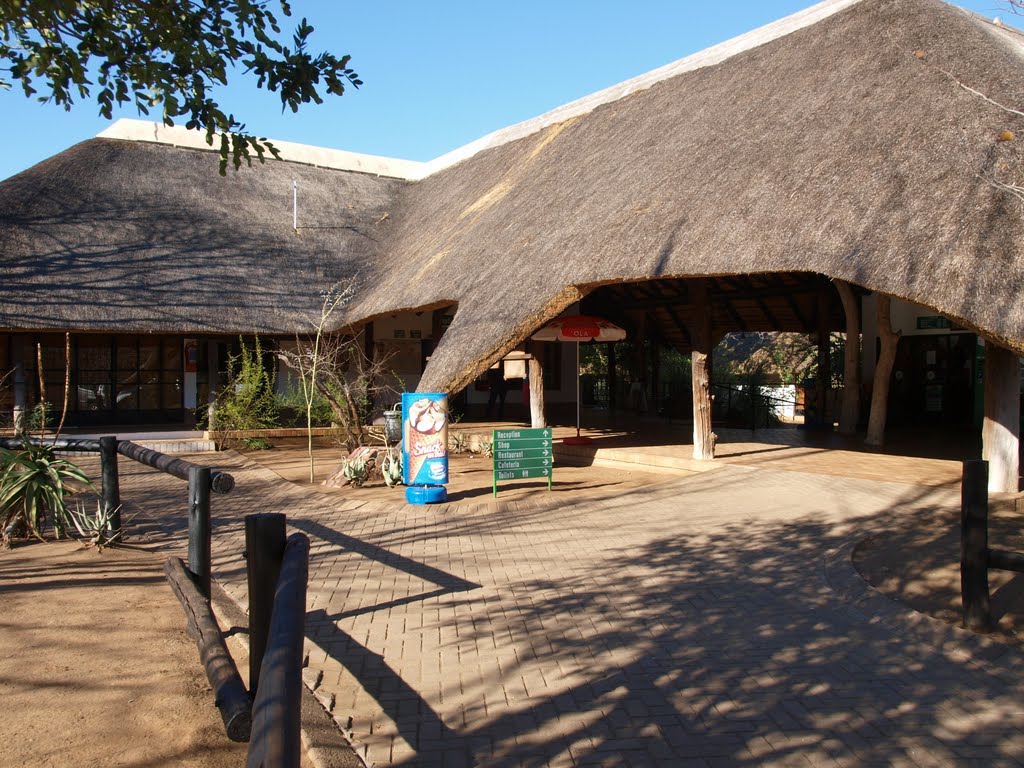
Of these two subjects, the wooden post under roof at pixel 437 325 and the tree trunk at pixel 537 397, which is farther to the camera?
the wooden post under roof at pixel 437 325

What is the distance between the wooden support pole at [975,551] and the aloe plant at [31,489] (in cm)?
660

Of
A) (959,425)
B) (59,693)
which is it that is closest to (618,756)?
(59,693)

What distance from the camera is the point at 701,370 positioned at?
36.2ft

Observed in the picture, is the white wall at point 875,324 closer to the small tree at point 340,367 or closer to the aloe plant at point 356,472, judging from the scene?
the small tree at point 340,367

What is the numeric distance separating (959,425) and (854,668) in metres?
13.9

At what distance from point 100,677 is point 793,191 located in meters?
8.33

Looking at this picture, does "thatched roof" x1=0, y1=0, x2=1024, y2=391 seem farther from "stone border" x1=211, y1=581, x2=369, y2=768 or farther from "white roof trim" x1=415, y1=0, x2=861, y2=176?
"stone border" x1=211, y1=581, x2=369, y2=768

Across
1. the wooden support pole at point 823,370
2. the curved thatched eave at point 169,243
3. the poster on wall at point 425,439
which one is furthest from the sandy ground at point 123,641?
the curved thatched eave at point 169,243

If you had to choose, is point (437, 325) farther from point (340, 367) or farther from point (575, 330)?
point (575, 330)

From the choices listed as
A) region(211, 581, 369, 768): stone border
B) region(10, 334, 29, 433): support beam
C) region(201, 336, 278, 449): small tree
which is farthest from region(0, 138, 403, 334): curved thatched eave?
region(211, 581, 369, 768): stone border

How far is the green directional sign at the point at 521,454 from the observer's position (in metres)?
9.57

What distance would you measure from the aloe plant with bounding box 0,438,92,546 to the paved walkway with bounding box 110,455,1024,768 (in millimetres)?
1354

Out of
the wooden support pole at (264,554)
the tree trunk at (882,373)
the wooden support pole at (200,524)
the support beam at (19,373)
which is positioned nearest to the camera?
the wooden support pole at (264,554)

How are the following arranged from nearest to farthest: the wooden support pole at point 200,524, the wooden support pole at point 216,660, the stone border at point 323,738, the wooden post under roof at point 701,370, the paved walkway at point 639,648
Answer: the wooden support pole at point 216,660 < the stone border at point 323,738 < the paved walkway at point 639,648 < the wooden support pole at point 200,524 < the wooden post under roof at point 701,370
